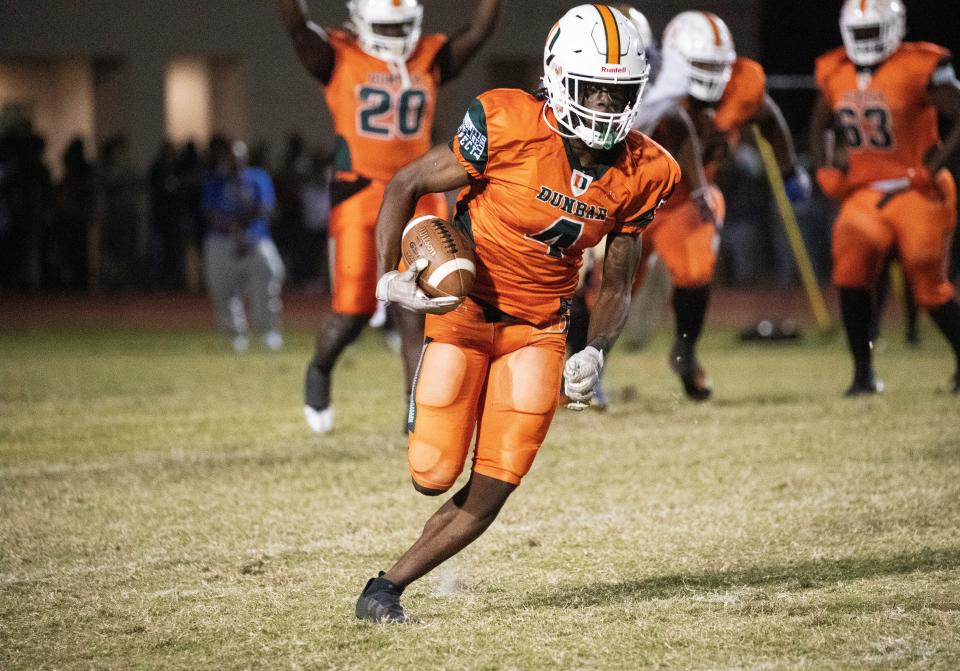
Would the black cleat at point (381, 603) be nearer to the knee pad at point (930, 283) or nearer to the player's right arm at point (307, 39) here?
the player's right arm at point (307, 39)

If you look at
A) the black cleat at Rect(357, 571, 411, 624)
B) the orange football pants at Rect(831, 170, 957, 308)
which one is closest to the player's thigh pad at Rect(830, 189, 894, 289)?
the orange football pants at Rect(831, 170, 957, 308)

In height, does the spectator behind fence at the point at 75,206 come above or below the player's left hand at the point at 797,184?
below

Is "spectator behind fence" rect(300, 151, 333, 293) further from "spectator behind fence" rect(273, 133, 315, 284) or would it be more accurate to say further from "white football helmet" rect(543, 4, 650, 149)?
"white football helmet" rect(543, 4, 650, 149)

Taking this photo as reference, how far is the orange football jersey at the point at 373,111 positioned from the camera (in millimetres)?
7328

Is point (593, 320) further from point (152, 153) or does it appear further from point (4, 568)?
point (152, 153)

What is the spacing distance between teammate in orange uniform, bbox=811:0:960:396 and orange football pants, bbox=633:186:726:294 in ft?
3.04

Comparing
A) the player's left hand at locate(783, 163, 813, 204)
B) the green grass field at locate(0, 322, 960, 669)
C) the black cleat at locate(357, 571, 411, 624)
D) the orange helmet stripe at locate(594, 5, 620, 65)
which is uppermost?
the orange helmet stripe at locate(594, 5, 620, 65)

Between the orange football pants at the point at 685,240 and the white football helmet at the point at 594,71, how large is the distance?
12.6 feet

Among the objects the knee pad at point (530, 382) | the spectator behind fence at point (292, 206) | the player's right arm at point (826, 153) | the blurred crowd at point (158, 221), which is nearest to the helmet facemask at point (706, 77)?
the player's right arm at point (826, 153)

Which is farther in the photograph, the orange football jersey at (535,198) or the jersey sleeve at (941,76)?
the jersey sleeve at (941,76)

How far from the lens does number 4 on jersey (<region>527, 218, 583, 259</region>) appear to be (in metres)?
4.25

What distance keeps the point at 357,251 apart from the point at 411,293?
333 centimetres

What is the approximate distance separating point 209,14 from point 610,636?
19253 millimetres

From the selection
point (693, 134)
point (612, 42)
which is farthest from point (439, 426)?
point (693, 134)
